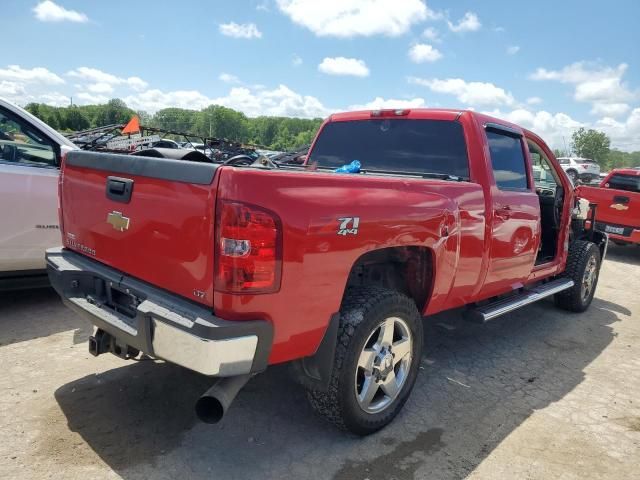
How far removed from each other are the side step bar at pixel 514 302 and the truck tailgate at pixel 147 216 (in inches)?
90.0

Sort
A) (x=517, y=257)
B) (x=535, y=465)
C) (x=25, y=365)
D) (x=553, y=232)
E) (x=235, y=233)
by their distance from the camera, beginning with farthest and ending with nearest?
(x=553, y=232)
(x=517, y=257)
(x=25, y=365)
(x=535, y=465)
(x=235, y=233)

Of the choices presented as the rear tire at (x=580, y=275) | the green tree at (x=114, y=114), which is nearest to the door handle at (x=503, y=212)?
the rear tire at (x=580, y=275)

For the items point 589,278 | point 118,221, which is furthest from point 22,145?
point 589,278

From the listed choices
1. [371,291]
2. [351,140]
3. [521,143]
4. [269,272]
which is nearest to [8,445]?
[269,272]

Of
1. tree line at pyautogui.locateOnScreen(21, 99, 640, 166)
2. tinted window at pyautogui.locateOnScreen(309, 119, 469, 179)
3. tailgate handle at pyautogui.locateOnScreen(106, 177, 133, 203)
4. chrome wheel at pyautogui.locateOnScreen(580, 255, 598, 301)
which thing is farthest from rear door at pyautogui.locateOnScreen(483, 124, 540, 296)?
tree line at pyautogui.locateOnScreen(21, 99, 640, 166)

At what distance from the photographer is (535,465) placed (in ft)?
8.82

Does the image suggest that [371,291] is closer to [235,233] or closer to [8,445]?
[235,233]

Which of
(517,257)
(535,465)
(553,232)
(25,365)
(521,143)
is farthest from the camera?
(553,232)

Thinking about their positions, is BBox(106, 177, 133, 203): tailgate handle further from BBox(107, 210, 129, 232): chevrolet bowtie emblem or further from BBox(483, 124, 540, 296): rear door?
BBox(483, 124, 540, 296): rear door

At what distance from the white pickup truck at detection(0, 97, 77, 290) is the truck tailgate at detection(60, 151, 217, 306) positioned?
5.36 ft

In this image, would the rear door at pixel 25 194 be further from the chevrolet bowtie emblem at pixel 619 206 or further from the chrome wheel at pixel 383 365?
the chevrolet bowtie emblem at pixel 619 206

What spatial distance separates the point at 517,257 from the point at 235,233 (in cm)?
278

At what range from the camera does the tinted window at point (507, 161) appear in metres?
3.78

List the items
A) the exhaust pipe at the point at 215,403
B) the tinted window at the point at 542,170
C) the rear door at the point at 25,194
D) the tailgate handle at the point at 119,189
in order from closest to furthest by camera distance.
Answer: the exhaust pipe at the point at 215,403 → the tailgate handle at the point at 119,189 → the rear door at the point at 25,194 → the tinted window at the point at 542,170
